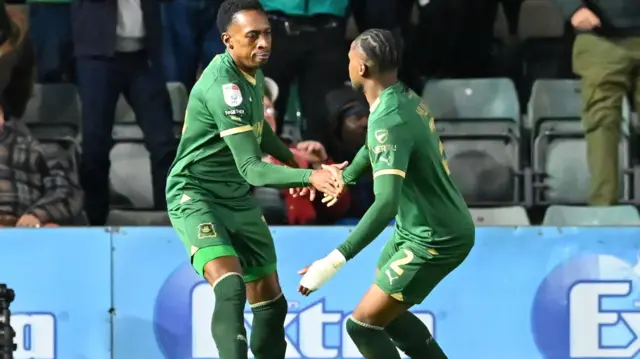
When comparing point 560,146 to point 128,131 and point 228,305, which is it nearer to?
point 128,131

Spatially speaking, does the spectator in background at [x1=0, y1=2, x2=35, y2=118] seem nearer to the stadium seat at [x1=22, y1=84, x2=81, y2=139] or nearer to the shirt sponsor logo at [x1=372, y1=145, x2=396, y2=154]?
the stadium seat at [x1=22, y1=84, x2=81, y2=139]

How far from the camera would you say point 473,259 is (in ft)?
18.7

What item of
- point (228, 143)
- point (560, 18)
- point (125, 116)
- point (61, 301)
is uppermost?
point (560, 18)

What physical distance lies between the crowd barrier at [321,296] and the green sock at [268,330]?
84 centimetres

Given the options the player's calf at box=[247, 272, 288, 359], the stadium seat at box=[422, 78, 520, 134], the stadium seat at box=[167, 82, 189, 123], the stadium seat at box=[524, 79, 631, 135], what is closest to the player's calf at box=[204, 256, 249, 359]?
the player's calf at box=[247, 272, 288, 359]

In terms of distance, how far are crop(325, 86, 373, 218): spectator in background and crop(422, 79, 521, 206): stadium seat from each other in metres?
0.53

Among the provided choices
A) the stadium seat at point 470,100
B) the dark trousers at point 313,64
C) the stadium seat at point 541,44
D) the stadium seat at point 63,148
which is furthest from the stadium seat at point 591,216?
the stadium seat at point 63,148

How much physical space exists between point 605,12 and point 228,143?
8.61 ft

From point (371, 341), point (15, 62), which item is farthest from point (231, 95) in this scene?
point (15, 62)

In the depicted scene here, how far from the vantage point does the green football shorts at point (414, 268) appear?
4.49 metres

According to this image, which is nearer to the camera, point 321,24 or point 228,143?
point 228,143

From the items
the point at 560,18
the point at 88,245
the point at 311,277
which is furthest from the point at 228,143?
the point at 560,18

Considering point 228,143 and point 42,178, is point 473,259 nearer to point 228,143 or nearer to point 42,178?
point 228,143

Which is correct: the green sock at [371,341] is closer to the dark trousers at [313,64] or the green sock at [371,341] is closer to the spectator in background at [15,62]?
the dark trousers at [313,64]
